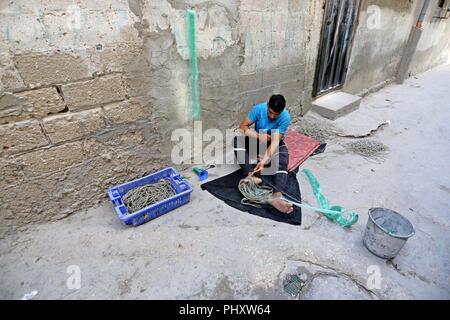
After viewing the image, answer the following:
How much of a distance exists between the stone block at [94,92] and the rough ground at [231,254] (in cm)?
114

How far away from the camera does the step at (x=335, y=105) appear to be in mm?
4902

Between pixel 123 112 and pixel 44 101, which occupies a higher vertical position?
pixel 44 101

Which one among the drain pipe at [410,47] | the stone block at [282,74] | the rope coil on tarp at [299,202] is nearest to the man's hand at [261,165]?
the rope coil on tarp at [299,202]

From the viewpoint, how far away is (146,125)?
282cm

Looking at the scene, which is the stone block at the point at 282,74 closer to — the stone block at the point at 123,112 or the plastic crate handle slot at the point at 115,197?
the stone block at the point at 123,112

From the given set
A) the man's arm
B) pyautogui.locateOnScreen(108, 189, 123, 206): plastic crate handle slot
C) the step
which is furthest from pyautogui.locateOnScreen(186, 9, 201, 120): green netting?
the step

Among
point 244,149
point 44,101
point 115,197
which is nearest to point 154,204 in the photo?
point 115,197

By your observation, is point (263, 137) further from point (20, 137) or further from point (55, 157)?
point (20, 137)

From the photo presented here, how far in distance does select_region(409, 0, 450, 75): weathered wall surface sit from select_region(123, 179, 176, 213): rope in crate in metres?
8.82

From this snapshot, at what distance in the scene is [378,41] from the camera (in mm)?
5965

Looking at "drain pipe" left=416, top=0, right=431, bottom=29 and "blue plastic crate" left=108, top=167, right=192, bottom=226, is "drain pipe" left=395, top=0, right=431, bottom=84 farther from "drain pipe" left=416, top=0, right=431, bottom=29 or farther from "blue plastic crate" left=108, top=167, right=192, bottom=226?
"blue plastic crate" left=108, top=167, right=192, bottom=226

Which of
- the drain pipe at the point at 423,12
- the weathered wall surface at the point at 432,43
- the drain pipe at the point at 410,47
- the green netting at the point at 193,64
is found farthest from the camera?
the weathered wall surface at the point at 432,43

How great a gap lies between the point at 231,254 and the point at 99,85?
6.43 feet
